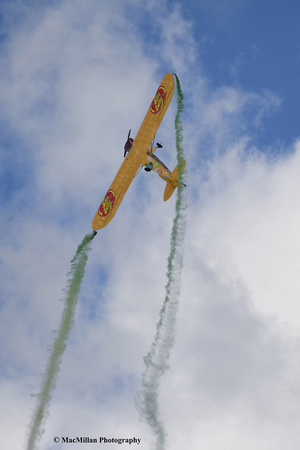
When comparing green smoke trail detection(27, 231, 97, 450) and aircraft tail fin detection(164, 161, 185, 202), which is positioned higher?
aircraft tail fin detection(164, 161, 185, 202)

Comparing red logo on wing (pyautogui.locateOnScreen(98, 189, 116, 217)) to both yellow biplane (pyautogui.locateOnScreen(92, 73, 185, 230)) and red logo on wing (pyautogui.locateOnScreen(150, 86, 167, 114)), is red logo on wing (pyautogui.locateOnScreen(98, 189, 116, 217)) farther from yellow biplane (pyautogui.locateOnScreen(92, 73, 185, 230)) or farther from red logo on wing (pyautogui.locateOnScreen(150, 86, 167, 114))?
red logo on wing (pyautogui.locateOnScreen(150, 86, 167, 114))

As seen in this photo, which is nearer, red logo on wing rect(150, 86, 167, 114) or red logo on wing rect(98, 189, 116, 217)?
red logo on wing rect(150, 86, 167, 114)

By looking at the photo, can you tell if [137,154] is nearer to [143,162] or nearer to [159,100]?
[143,162]

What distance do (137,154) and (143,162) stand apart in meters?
0.98

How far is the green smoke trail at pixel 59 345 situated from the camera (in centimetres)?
5106

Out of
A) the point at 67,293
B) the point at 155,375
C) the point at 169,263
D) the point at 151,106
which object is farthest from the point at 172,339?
the point at 151,106

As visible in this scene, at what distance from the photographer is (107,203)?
60.3 metres

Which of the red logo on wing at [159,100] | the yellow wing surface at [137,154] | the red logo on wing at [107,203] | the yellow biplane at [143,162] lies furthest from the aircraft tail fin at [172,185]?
the red logo on wing at [159,100]

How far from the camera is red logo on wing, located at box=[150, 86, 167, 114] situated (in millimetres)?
59156

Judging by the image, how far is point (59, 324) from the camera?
53781 millimetres

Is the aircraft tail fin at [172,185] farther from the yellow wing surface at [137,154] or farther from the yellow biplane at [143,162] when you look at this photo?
the yellow wing surface at [137,154]

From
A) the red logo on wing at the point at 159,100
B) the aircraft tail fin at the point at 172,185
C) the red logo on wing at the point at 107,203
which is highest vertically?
the red logo on wing at the point at 159,100

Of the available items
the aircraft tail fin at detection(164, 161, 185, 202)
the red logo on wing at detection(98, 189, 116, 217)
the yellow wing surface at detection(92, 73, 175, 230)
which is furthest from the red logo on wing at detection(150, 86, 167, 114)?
the red logo on wing at detection(98, 189, 116, 217)

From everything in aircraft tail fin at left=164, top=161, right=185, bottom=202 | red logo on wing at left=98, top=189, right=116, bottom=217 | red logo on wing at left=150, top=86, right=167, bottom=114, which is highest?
red logo on wing at left=150, top=86, right=167, bottom=114
